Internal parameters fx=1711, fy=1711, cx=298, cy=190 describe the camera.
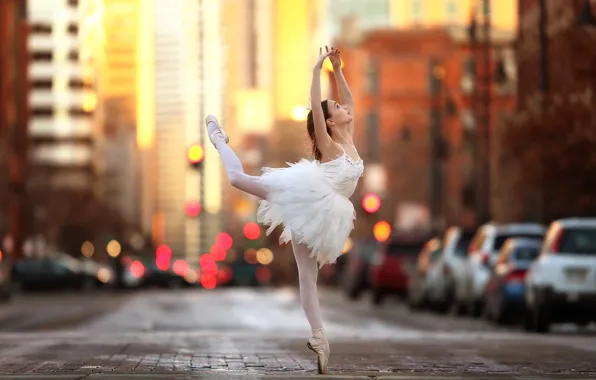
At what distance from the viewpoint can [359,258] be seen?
53.9 meters

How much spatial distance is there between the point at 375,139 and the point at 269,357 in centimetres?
11510

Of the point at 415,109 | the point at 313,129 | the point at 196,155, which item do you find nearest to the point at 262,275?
the point at 415,109

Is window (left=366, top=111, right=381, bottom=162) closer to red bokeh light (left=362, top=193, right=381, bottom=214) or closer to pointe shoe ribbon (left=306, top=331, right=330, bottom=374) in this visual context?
red bokeh light (left=362, top=193, right=381, bottom=214)

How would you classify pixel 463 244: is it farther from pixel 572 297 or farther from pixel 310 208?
pixel 310 208

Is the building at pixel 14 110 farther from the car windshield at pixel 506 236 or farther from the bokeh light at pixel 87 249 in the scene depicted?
the car windshield at pixel 506 236

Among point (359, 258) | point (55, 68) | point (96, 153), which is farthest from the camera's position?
point (96, 153)

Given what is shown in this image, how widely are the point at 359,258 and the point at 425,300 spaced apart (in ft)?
43.6

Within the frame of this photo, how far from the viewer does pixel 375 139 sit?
131375mm

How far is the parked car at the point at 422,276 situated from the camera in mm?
40281

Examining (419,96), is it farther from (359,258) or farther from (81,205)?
(359,258)

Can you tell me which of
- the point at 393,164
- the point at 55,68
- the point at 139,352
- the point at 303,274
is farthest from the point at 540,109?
the point at 55,68

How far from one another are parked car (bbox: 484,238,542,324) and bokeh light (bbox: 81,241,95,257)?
381 feet

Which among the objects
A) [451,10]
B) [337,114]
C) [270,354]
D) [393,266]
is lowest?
[393,266]

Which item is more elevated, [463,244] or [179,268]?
[463,244]
